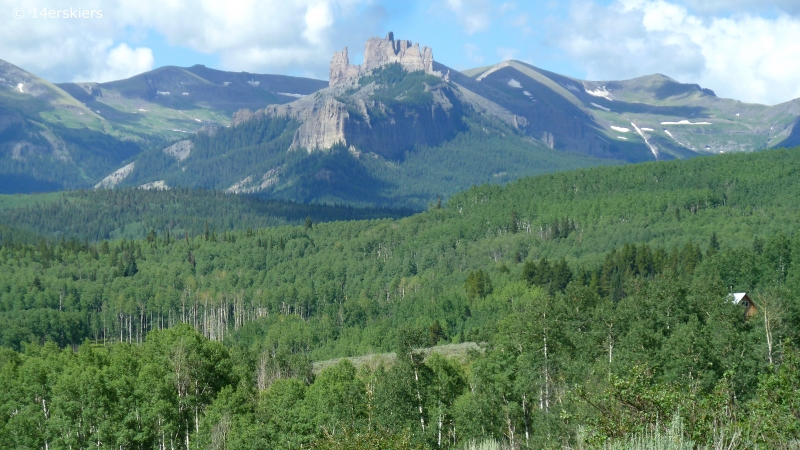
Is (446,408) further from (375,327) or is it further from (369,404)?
(375,327)

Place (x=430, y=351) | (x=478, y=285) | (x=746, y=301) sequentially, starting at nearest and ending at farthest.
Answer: (x=746, y=301) < (x=430, y=351) < (x=478, y=285)

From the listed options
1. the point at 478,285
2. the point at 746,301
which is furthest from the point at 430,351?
the point at 478,285

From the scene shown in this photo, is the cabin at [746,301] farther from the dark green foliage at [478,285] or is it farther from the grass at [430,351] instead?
the dark green foliage at [478,285]

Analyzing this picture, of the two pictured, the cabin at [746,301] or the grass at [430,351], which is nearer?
the cabin at [746,301]

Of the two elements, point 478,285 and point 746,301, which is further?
point 478,285

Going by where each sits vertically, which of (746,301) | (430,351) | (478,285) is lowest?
(430,351)

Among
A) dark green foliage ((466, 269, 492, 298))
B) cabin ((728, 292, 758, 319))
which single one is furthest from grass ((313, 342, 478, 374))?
dark green foliage ((466, 269, 492, 298))

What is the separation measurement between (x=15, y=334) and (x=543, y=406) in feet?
386

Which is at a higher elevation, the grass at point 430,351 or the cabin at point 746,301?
the cabin at point 746,301

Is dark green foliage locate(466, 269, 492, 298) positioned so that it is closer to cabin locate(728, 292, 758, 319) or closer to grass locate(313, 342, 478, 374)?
grass locate(313, 342, 478, 374)

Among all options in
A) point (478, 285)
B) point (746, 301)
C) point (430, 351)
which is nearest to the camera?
point (746, 301)

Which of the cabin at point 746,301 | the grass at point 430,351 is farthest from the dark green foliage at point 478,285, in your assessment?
the cabin at point 746,301

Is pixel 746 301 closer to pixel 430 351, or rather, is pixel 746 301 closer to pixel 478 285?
pixel 430 351

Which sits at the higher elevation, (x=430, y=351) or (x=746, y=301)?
(x=746, y=301)
